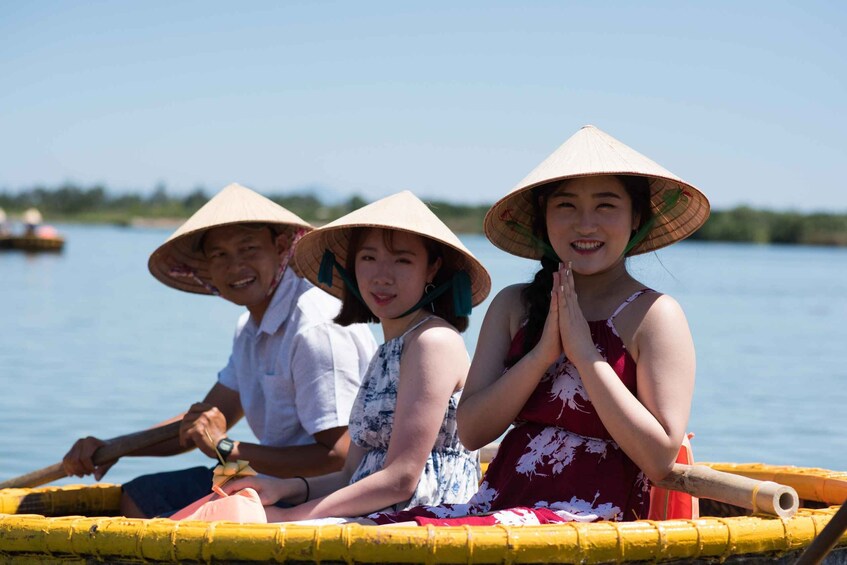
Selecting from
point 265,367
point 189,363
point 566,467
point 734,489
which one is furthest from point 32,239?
point 734,489

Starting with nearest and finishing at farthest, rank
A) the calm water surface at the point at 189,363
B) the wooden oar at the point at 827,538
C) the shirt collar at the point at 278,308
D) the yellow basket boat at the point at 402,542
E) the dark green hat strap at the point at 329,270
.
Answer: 1. the wooden oar at the point at 827,538
2. the yellow basket boat at the point at 402,542
3. the dark green hat strap at the point at 329,270
4. the shirt collar at the point at 278,308
5. the calm water surface at the point at 189,363

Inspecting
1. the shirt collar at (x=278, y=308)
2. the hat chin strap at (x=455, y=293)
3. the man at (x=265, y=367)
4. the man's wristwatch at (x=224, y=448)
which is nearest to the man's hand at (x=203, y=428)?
the man at (x=265, y=367)

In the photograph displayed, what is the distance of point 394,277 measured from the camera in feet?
9.84

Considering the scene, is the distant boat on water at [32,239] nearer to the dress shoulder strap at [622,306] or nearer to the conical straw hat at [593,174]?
the conical straw hat at [593,174]

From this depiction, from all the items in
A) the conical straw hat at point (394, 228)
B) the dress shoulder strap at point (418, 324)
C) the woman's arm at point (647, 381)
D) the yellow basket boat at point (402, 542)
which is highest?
the conical straw hat at point (394, 228)

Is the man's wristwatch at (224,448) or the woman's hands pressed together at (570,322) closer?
the woman's hands pressed together at (570,322)

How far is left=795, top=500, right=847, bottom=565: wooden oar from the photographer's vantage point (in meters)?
2.06

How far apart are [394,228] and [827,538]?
134 centimetres

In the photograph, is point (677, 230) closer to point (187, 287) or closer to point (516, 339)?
point (516, 339)

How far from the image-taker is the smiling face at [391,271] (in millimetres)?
2998

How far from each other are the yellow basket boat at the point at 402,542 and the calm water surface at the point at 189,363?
0.72 meters

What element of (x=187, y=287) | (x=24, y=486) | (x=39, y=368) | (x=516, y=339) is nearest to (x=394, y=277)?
(x=516, y=339)

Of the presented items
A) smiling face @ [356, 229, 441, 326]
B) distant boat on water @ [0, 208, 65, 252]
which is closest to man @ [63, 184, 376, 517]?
smiling face @ [356, 229, 441, 326]

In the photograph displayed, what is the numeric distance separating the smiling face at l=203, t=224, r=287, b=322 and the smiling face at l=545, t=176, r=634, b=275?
133cm
